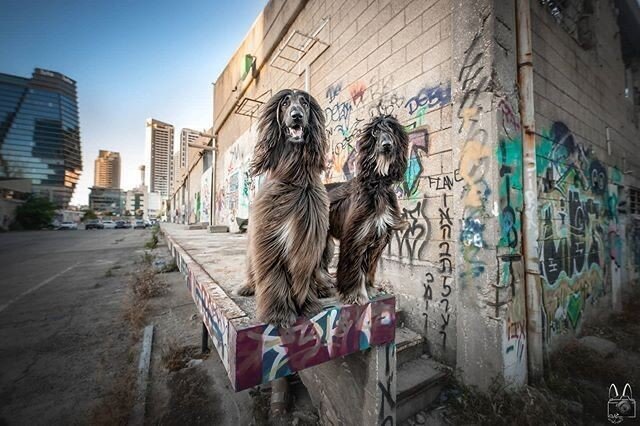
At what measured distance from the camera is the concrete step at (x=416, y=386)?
2.30 meters

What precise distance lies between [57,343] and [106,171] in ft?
501

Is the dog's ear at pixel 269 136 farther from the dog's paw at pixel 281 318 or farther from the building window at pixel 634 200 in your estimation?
the building window at pixel 634 200

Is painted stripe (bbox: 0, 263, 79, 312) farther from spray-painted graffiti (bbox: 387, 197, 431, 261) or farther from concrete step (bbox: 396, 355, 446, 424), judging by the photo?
spray-painted graffiti (bbox: 387, 197, 431, 261)

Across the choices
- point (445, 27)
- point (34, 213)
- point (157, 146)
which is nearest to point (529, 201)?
point (445, 27)

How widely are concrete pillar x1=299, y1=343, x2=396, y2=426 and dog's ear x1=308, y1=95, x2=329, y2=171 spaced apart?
1.42 metres

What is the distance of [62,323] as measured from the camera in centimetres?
467

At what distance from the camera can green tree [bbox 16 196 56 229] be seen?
30344 millimetres

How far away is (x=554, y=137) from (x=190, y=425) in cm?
562

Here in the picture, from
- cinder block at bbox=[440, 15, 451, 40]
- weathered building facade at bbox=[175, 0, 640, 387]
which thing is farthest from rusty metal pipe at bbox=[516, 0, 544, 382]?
cinder block at bbox=[440, 15, 451, 40]

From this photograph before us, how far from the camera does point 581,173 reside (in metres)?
4.08

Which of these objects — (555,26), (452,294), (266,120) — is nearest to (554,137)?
(555,26)

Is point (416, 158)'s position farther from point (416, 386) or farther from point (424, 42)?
point (416, 386)

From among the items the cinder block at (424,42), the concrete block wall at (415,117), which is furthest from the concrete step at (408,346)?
the cinder block at (424,42)

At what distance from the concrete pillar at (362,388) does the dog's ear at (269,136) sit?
4.97 ft
